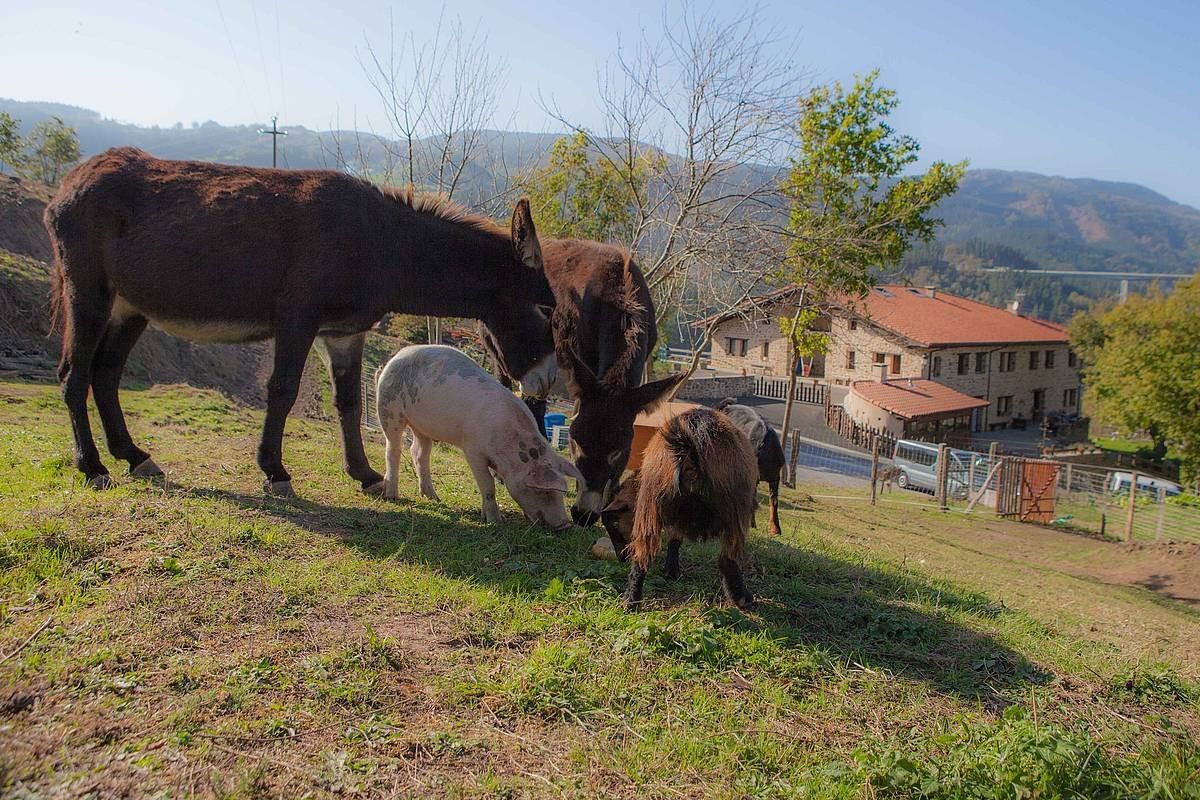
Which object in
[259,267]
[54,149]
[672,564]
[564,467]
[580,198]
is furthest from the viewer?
[54,149]

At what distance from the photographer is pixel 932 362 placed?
43906 mm

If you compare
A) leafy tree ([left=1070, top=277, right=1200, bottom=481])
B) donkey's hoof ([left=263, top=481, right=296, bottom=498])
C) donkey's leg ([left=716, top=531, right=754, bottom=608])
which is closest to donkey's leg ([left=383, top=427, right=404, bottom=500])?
donkey's hoof ([left=263, top=481, right=296, bottom=498])

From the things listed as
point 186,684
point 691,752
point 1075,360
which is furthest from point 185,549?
point 1075,360

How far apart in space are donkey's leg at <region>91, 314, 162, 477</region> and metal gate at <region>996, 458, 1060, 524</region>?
2129 centimetres

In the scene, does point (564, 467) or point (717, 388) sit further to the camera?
point (717, 388)

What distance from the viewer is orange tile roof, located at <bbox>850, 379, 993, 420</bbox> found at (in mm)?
38250

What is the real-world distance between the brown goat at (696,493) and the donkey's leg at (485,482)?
6.38 ft

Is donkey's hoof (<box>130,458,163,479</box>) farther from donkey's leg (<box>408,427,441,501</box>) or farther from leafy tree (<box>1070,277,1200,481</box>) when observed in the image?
leafy tree (<box>1070,277,1200,481</box>)

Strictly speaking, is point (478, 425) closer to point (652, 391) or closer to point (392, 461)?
point (392, 461)

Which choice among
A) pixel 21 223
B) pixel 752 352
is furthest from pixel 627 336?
pixel 752 352

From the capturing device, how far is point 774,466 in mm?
10422

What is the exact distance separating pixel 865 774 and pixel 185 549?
14.2 ft

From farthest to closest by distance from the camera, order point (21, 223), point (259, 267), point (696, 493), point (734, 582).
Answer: point (21, 223) < point (259, 267) < point (734, 582) < point (696, 493)

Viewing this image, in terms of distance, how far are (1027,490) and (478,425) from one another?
66.4 feet
